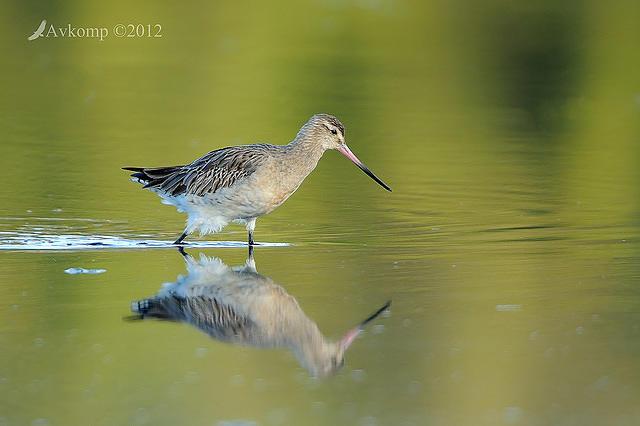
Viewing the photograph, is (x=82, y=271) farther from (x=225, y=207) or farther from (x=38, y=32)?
(x=38, y=32)

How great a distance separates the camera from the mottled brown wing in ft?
28.5

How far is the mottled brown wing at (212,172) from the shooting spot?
8672 millimetres

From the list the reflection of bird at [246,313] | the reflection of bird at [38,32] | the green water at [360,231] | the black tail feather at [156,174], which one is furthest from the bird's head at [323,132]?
the reflection of bird at [38,32]

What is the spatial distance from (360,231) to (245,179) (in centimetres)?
96

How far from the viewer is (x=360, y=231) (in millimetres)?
8984

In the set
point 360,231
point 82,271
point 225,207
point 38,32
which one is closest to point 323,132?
point 360,231

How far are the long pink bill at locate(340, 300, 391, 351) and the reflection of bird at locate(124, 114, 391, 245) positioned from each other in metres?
2.18

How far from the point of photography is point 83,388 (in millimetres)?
5262

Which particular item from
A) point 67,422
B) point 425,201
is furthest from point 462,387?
point 425,201

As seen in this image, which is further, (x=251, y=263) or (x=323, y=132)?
(x=323, y=132)

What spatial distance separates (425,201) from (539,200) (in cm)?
93

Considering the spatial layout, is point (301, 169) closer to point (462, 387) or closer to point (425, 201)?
point (425, 201)

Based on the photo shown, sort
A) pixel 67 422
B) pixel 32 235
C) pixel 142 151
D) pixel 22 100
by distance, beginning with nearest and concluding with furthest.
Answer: pixel 67 422, pixel 32 235, pixel 142 151, pixel 22 100

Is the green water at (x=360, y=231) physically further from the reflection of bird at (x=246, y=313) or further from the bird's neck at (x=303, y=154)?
the bird's neck at (x=303, y=154)
